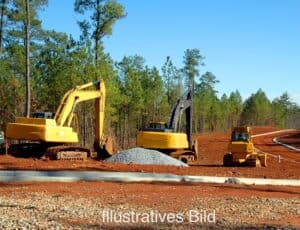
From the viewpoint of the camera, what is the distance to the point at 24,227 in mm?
9594

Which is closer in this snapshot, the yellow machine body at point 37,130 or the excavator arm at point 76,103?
the yellow machine body at point 37,130

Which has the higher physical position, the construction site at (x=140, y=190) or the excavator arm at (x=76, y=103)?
the excavator arm at (x=76, y=103)

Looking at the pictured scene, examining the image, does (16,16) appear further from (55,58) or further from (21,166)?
(21,166)

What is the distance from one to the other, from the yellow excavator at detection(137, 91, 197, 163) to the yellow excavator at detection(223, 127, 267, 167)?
6.96 feet

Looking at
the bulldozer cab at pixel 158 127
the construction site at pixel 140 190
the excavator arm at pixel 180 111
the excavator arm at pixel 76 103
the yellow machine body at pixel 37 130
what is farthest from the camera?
the excavator arm at pixel 180 111

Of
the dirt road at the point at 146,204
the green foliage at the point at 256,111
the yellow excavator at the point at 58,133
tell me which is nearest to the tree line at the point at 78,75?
the yellow excavator at the point at 58,133

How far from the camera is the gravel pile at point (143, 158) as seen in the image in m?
25.0

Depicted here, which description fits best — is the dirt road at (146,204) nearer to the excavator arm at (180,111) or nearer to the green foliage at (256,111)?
the excavator arm at (180,111)

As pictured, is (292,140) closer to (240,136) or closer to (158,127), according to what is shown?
(240,136)

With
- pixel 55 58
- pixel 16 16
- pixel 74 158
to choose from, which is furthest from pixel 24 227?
pixel 55 58

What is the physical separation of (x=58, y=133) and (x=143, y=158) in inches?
169

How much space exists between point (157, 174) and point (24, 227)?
11.0 m

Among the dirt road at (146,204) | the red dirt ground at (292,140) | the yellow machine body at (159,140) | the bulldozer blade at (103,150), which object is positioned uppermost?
the yellow machine body at (159,140)

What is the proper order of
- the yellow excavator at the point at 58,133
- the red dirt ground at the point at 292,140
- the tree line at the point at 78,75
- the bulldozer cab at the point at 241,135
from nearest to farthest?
the yellow excavator at the point at 58,133 < the bulldozer cab at the point at 241,135 < the tree line at the point at 78,75 < the red dirt ground at the point at 292,140
